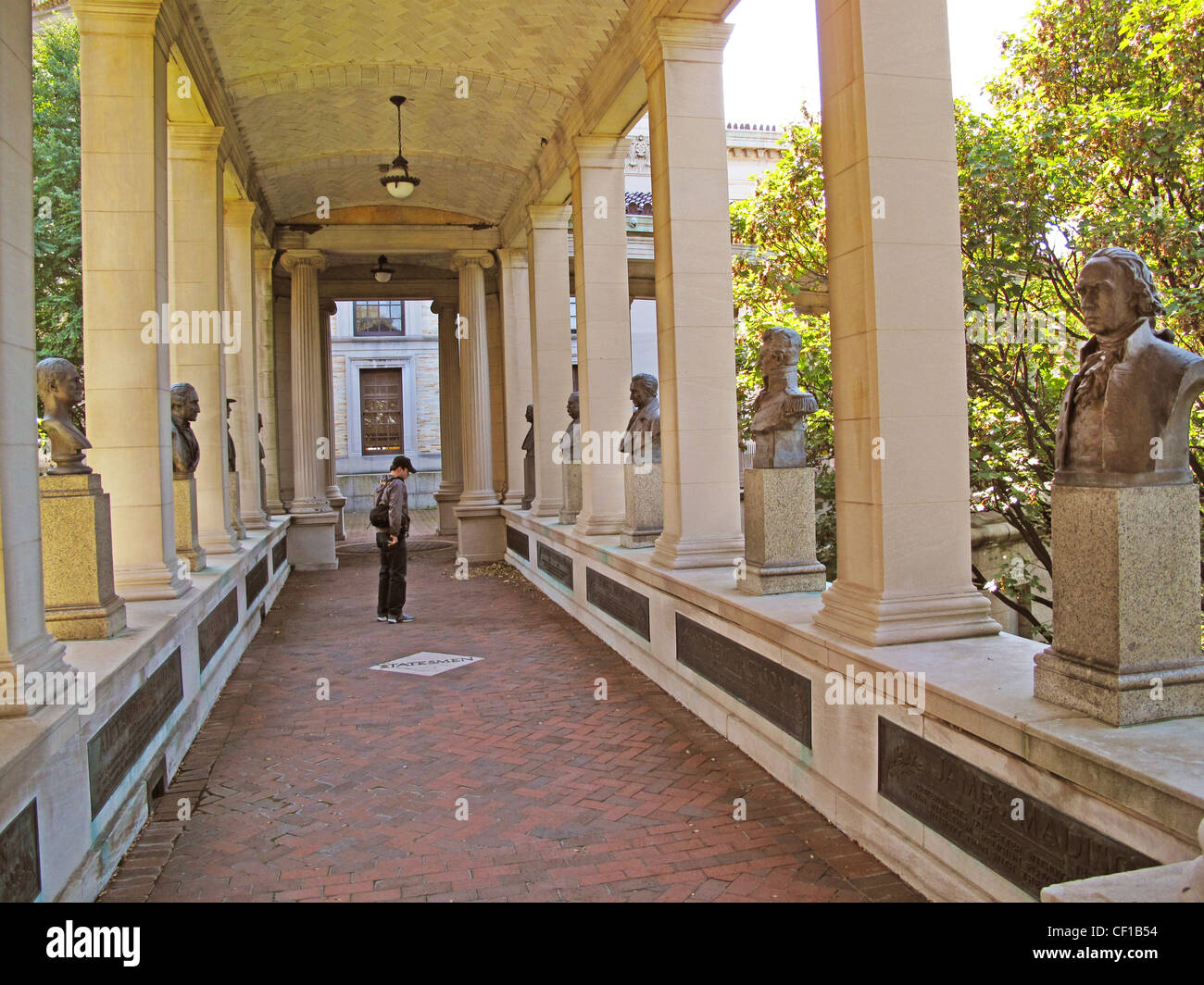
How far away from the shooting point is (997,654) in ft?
14.4

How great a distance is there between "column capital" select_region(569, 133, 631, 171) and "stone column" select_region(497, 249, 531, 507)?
6.45 m

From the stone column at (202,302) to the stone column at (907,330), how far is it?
24.9ft

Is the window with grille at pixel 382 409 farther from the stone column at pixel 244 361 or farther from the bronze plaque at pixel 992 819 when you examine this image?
the bronze plaque at pixel 992 819

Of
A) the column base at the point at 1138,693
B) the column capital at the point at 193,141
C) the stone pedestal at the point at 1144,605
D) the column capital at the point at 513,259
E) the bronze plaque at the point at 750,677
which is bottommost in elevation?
the bronze plaque at the point at 750,677

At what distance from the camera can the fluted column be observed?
14.3m

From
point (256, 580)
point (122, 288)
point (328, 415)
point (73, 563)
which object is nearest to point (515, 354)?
point (256, 580)

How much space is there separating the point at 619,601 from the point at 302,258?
40.1 ft

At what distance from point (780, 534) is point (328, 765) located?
133 inches

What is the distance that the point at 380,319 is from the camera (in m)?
37.2

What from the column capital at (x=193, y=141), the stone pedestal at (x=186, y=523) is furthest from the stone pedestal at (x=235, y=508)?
the column capital at (x=193, y=141)

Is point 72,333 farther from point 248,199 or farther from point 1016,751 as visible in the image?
point 1016,751

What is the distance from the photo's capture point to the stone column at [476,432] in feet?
57.2

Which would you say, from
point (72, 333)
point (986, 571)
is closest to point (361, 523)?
point (72, 333)

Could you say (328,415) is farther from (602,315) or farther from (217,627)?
(217,627)
